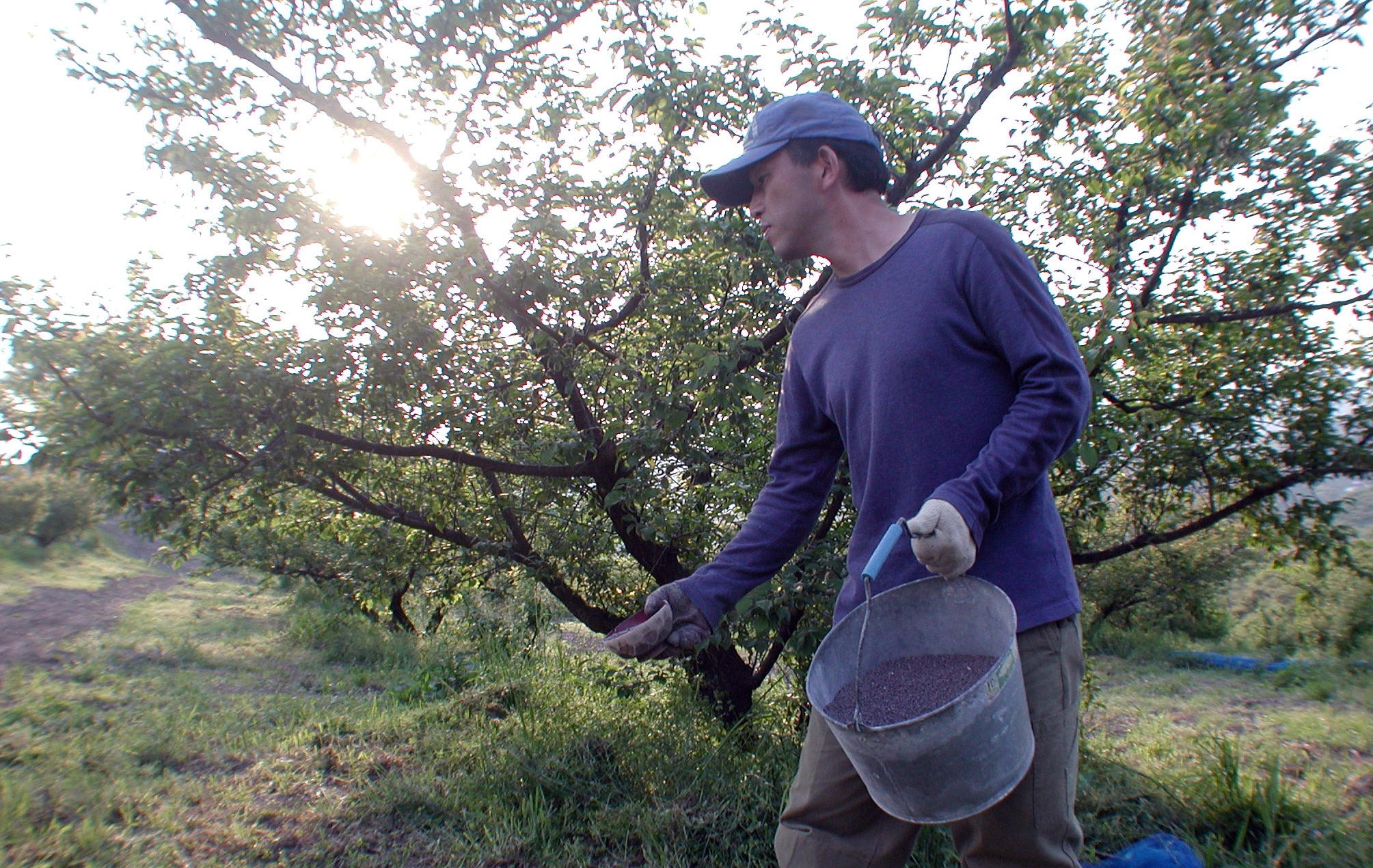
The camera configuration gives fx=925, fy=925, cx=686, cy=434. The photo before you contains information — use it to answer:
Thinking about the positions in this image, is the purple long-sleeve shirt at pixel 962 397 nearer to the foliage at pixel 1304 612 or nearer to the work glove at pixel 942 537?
the work glove at pixel 942 537

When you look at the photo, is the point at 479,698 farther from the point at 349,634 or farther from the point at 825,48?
the point at 349,634

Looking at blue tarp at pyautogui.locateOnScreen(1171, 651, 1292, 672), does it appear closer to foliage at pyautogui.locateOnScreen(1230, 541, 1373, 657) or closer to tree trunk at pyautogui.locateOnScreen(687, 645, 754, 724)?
foliage at pyautogui.locateOnScreen(1230, 541, 1373, 657)

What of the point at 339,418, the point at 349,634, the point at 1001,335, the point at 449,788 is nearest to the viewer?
the point at 1001,335

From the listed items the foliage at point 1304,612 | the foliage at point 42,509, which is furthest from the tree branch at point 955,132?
the foliage at point 42,509

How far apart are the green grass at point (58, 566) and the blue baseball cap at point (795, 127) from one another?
15771 mm

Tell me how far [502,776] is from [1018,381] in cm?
318

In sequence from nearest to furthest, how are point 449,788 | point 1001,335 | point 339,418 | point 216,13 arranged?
point 1001,335 < point 449,788 < point 216,13 < point 339,418

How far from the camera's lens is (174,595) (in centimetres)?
1859

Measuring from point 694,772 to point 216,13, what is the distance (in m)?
4.17

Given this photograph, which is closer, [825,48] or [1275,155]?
[825,48]

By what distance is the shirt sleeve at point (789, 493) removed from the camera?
1955mm

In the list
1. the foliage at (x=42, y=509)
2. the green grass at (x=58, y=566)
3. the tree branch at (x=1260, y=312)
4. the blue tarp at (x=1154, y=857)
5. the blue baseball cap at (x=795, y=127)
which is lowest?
the green grass at (x=58, y=566)

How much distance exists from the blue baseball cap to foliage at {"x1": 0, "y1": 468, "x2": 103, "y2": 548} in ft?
67.2

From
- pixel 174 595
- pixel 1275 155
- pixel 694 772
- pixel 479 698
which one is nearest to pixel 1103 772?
pixel 694 772
